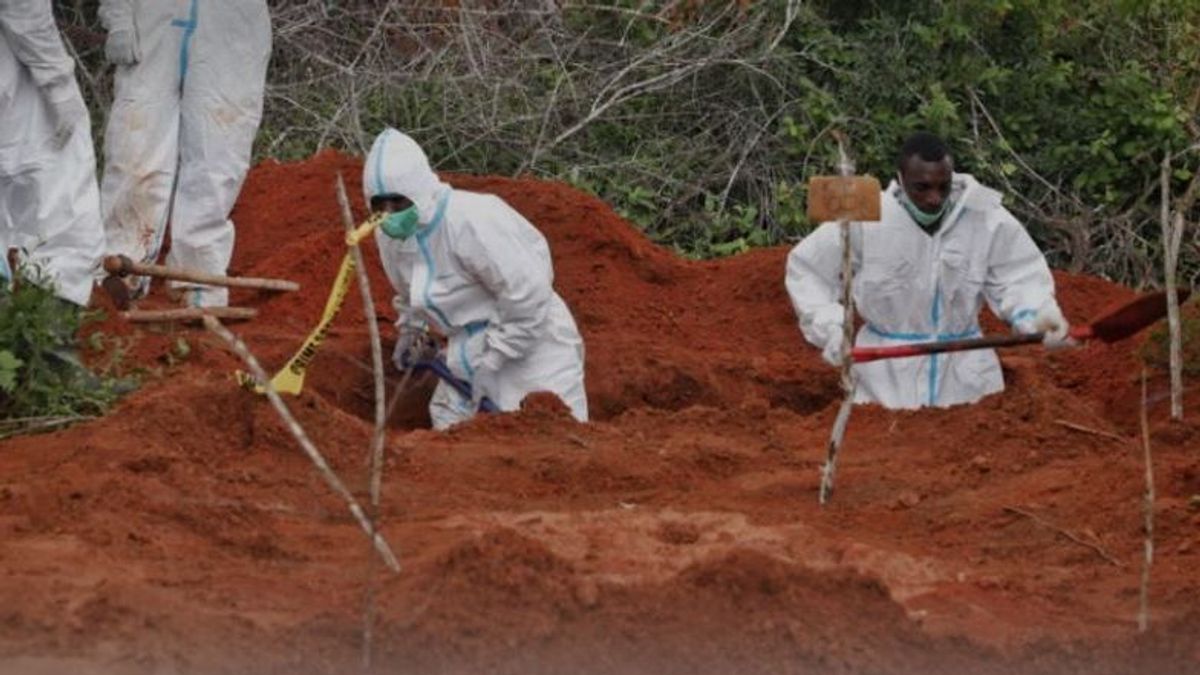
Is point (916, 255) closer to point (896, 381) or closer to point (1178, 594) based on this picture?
point (896, 381)

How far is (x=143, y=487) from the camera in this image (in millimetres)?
7719

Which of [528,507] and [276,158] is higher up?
[528,507]

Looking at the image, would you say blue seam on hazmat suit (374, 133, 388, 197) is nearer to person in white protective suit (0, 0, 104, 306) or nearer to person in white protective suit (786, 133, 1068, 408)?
person in white protective suit (0, 0, 104, 306)

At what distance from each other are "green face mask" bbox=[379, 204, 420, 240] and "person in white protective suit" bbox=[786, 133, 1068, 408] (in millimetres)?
1450

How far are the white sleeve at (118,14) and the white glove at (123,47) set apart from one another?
0.07ft

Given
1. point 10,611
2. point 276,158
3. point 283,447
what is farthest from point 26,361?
point 276,158

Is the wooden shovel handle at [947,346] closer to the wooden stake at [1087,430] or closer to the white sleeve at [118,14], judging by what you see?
the wooden stake at [1087,430]

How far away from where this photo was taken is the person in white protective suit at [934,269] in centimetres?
1030

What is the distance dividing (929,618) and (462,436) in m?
2.85

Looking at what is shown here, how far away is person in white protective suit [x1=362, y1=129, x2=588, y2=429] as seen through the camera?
1021 centimetres

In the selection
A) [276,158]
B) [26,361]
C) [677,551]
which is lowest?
[276,158]

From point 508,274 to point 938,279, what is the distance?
1.65m

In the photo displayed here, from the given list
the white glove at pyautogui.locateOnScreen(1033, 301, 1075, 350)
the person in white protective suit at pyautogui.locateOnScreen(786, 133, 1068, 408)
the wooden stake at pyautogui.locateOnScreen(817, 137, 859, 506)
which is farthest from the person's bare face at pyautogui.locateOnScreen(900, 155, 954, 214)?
the wooden stake at pyautogui.locateOnScreen(817, 137, 859, 506)

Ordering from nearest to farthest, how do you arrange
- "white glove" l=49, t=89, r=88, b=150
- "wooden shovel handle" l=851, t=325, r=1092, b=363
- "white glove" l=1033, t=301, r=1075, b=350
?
"wooden shovel handle" l=851, t=325, r=1092, b=363
"white glove" l=1033, t=301, r=1075, b=350
"white glove" l=49, t=89, r=88, b=150
